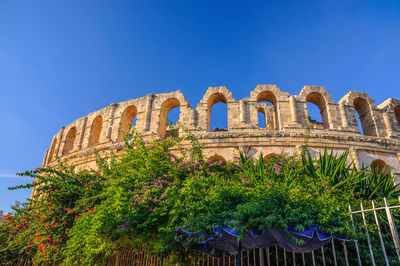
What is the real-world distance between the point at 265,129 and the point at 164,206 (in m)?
7.54

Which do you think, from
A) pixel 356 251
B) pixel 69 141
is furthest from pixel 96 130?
pixel 356 251

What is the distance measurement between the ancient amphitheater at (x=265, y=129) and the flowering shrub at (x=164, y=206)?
1709 mm

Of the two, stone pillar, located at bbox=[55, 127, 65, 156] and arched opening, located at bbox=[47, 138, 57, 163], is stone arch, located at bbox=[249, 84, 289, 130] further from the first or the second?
arched opening, located at bbox=[47, 138, 57, 163]

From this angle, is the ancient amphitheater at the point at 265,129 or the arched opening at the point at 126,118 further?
the arched opening at the point at 126,118

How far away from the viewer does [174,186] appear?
664 centimetres

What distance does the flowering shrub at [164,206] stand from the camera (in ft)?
14.7

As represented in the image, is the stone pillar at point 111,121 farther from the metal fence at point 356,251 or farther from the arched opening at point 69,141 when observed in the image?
the metal fence at point 356,251

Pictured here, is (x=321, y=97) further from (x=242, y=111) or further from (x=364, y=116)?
(x=242, y=111)

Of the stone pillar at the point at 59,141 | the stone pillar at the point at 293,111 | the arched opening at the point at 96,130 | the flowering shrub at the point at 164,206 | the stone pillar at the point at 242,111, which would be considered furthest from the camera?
the stone pillar at the point at 59,141

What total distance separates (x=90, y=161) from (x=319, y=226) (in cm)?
1153

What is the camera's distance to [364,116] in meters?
13.0

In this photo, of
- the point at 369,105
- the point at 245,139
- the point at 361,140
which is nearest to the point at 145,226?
the point at 245,139

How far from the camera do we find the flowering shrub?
4.48 metres

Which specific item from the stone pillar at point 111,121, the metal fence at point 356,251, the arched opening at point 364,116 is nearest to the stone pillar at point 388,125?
the arched opening at point 364,116
